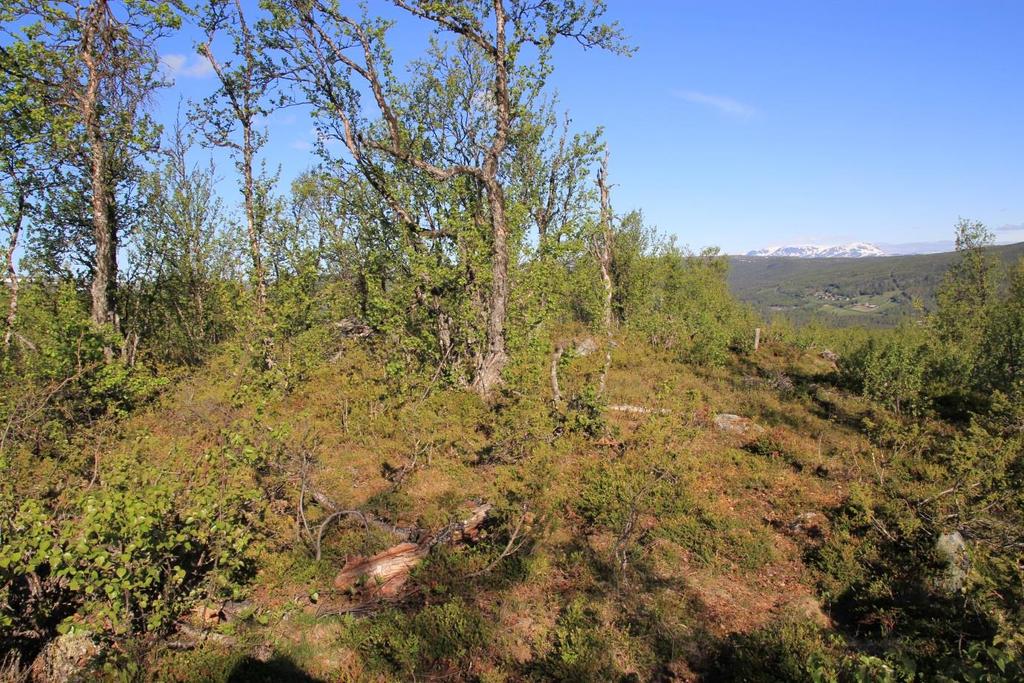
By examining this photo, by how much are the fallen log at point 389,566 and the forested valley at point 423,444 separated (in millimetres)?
60

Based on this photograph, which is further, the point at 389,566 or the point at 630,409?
the point at 630,409

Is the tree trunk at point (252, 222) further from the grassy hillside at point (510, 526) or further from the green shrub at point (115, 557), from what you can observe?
the green shrub at point (115, 557)

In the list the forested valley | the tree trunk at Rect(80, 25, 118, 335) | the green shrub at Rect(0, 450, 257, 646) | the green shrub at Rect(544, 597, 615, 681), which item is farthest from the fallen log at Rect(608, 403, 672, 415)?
the tree trunk at Rect(80, 25, 118, 335)

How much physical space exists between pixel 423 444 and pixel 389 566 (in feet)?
15.0

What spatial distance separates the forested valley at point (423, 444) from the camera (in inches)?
251

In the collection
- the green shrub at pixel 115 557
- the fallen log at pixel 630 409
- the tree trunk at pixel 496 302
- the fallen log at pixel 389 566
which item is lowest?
the fallen log at pixel 389 566

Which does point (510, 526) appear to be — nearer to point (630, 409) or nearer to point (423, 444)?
point (423, 444)

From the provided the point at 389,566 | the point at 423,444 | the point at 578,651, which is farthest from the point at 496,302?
the point at 578,651

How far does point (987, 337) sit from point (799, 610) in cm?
1837

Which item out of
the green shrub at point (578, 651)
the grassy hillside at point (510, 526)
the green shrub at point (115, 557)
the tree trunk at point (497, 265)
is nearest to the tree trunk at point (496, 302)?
the tree trunk at point (497, 265)

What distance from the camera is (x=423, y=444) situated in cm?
1242

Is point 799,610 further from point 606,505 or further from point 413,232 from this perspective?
point 413,232

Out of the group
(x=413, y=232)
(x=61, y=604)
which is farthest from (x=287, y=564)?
(x=413, y=232)

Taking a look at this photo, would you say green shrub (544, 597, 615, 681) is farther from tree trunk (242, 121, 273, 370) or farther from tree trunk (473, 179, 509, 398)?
tree trunk (242, 121, 273, 370)
